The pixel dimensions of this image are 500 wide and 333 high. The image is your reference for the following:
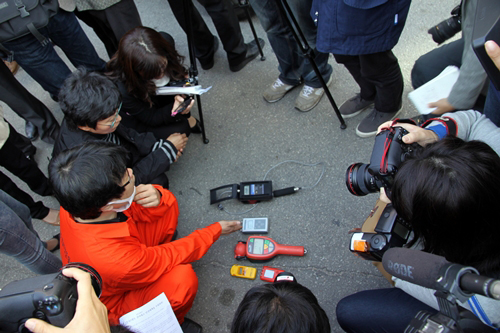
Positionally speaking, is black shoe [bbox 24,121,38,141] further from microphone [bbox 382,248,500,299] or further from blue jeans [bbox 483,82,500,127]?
blue jeans [bbox 483,82,500,127]

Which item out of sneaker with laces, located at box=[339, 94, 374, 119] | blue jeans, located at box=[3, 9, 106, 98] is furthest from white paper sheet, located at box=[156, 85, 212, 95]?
sneaker with laces, located at box=[339, 94, 374, 119]

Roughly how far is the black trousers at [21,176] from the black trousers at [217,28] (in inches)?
53.9

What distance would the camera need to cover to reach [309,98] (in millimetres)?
2598

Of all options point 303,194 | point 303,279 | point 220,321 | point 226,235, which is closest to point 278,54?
point 303,194

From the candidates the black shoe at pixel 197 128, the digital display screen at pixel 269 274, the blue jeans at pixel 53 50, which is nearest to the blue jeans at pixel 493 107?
the digital display screen at pixel 269 274

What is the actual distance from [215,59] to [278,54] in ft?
2.76

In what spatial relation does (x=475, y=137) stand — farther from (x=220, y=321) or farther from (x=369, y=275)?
(x=220, y=321)

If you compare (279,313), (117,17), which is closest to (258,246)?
(279,313)

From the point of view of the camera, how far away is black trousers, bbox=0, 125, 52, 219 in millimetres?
2005

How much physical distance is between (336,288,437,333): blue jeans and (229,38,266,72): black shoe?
214cm

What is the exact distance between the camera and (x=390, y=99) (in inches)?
87.1

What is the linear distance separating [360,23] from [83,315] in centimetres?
171

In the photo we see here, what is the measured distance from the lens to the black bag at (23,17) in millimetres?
2064

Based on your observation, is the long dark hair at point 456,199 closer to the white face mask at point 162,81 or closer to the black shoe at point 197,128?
the white face mask at point 162,81
